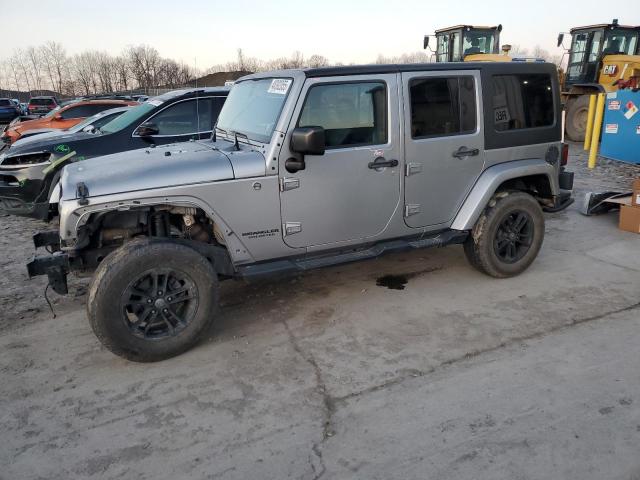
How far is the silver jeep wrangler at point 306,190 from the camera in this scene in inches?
132

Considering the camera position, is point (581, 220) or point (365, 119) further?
point (581, 220)

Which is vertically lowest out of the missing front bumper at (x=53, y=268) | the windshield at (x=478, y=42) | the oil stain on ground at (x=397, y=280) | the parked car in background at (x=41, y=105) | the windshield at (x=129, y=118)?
the oil stain on ground at (x=397, y=280)

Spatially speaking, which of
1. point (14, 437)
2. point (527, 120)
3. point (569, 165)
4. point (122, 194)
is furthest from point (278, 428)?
point (569, 165)

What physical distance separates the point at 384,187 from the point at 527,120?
5.75 ft

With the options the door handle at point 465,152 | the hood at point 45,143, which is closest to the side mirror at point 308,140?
the door handle at point 465,152

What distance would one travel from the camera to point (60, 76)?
225ft

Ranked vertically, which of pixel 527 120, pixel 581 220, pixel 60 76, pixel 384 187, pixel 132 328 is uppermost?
pixel 60 76

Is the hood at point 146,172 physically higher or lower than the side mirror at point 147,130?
lower

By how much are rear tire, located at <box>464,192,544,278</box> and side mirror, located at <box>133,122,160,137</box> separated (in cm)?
428

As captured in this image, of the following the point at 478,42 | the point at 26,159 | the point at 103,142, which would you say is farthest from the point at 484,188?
the point at 478,42

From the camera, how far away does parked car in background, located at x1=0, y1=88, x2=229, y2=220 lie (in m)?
6.52

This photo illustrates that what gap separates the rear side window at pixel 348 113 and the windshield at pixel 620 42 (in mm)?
13415

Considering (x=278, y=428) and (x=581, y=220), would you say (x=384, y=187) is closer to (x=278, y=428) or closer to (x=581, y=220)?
(x=278, y=428)

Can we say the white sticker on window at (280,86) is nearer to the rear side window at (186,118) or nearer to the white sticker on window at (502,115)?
the white sticker on window at (502,115)
